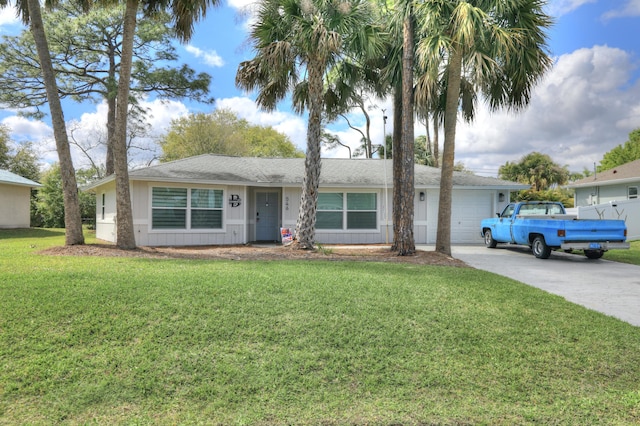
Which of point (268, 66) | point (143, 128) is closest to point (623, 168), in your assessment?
point (268, 66)

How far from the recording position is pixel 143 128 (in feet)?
95.9

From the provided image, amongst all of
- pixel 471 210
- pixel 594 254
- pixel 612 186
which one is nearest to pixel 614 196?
pixel 612 186

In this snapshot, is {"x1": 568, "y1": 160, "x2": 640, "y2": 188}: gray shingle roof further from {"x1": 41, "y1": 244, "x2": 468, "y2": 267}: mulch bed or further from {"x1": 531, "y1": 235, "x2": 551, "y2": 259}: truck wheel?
{"x1": 41, "y1": 244, "x2": 468, "y2": 267}: mulch bed

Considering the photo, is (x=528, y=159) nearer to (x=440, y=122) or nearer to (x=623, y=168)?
(x=623, y=168)

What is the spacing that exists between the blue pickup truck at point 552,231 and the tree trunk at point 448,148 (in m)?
2.73

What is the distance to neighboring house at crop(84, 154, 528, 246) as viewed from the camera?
13.9 m

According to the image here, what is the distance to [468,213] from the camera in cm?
1689

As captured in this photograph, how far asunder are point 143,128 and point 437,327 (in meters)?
29.3

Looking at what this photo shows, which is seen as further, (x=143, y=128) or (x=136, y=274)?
(x=143, y=128)

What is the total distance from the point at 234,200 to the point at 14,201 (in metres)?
15.9

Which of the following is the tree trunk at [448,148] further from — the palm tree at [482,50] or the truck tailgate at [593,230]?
the truck tailgate at [593,230]

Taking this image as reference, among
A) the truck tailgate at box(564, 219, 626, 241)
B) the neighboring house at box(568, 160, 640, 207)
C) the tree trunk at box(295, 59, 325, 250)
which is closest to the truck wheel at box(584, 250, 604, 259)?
the truck tailgate at box(564, 219, 626, 241)

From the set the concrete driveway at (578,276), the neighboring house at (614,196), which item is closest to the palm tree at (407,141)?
the concrete driveway at (578,276)

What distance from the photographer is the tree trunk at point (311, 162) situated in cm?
1157
